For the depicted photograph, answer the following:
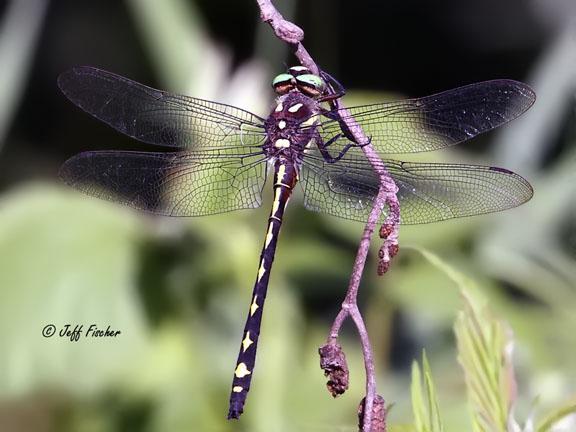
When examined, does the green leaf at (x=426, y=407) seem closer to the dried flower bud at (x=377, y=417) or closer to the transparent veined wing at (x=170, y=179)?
the dried flower bud at (x=377, y=417)

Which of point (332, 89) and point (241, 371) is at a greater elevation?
point (332, 89)

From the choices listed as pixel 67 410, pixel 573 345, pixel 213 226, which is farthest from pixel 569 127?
pixel 67 410

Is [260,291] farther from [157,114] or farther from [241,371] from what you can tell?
[157,114]

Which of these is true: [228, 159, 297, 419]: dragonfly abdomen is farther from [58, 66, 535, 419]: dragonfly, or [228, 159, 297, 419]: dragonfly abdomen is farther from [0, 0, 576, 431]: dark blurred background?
[0, 0, 576, 431]: dark blurred background

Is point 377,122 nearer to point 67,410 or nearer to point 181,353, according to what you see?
point 181,353

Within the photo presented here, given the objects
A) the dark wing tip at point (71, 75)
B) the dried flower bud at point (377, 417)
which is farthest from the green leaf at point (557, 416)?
the dark wing tip at point (71, 75)

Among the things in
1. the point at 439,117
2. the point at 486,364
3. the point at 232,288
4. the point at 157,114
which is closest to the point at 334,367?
the point at 486,364
